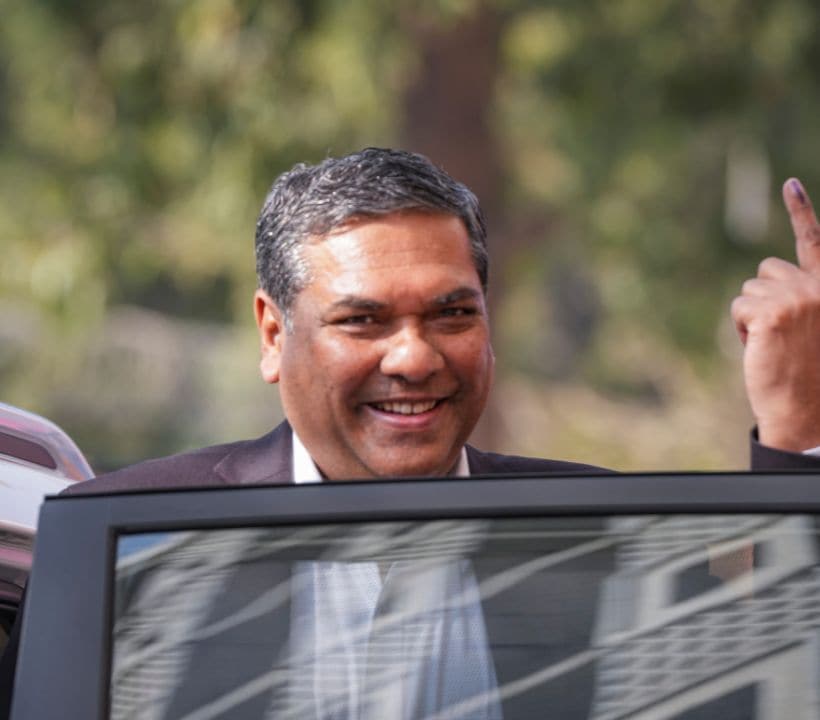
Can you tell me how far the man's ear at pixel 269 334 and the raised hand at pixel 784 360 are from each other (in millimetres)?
780

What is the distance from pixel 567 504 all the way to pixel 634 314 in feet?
44.2

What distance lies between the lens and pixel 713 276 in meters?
13.5

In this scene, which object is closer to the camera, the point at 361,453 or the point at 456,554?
the point at 456,554

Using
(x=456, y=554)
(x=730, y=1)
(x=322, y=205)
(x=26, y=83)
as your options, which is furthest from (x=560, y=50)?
(x=456, y=554)

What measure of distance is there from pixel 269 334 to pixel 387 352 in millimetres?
357

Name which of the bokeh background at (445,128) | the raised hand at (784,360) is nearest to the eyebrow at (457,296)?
the raised hand at (784,360)

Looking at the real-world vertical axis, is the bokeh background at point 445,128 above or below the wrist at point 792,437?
above

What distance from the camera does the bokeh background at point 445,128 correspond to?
1230 cm

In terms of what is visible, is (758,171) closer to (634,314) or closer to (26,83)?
(634,314)

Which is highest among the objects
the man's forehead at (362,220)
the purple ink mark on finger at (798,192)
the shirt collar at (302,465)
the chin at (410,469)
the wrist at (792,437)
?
the man's forehead at (362,220)

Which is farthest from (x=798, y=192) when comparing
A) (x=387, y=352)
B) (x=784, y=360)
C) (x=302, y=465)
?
(x=302, y=465)

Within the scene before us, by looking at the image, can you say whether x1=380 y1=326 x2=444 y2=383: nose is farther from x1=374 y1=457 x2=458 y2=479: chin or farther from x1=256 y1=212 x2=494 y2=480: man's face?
x1=374 y1=457 x2=458 y2=479: chin

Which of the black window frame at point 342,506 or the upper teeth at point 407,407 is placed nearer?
the black window frame at point 342,506

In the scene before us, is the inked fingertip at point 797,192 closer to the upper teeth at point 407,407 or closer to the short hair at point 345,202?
the short hair at point 345,202
